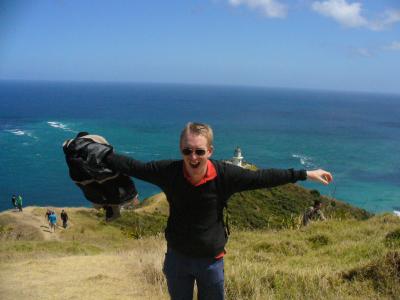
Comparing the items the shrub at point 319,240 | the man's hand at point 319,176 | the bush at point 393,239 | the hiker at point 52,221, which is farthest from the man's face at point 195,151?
the hiker at point 52,221

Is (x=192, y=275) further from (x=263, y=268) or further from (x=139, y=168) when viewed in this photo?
(x=263, y=268)

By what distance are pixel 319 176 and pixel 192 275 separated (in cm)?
124

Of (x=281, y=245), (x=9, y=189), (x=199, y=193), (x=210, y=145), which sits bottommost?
(x=9, y=189)

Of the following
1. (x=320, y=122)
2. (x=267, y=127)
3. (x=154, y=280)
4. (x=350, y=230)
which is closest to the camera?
(x=154, y=280)

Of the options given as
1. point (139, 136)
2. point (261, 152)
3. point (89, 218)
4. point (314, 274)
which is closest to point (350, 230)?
point (314, 274)

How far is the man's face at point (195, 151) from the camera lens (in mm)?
3000

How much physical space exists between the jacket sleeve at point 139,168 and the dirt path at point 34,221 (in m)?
21.9

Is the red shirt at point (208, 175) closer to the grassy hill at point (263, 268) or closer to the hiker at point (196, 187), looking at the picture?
the hiker at point (196, 187)

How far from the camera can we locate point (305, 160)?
91625 millimetres

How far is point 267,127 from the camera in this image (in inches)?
5851

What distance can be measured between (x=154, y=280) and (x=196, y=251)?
3.53 metres

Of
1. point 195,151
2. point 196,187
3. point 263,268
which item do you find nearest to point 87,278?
point 263,268

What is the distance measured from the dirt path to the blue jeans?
21.7 meters

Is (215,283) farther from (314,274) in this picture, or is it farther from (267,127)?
(267,127)
